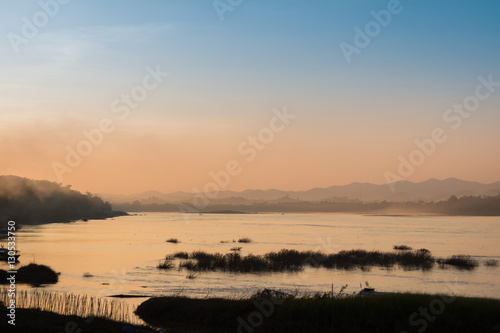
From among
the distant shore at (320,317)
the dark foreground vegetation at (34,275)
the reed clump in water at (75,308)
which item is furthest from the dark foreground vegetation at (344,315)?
the dark foreground vegetation at (34,275)

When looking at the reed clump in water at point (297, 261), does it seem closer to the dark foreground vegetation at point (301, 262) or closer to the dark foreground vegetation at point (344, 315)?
the dark foreground vegetation at point (301, 262)

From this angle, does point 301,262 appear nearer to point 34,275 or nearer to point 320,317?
point 34,275

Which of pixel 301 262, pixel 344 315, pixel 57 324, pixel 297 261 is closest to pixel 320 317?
pixel 344 315

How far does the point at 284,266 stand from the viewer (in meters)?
58.1

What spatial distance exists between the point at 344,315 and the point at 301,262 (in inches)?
1363

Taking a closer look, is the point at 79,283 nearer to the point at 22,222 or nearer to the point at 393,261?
the point at 393,261

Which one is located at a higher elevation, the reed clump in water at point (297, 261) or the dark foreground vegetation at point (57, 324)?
the dark foreground vegetation at point (57, 324)

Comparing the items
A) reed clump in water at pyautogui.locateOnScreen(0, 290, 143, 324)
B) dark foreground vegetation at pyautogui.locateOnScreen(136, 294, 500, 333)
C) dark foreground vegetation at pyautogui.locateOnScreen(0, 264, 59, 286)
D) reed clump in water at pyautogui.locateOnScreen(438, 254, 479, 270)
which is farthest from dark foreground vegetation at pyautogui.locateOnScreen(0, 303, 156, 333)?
Result: reed clump in water at pyautogui.locateOnScreen(438, 254, 479, 270)

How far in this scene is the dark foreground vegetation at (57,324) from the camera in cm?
2273

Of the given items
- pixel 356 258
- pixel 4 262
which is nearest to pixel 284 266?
pixel 356 258

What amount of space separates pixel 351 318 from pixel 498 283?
1269 inches

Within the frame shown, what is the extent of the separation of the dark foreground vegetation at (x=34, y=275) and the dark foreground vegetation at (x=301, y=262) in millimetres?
14354

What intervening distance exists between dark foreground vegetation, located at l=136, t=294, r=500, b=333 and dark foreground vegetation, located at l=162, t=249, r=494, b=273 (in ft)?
86.5

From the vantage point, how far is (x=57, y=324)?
24031mm
